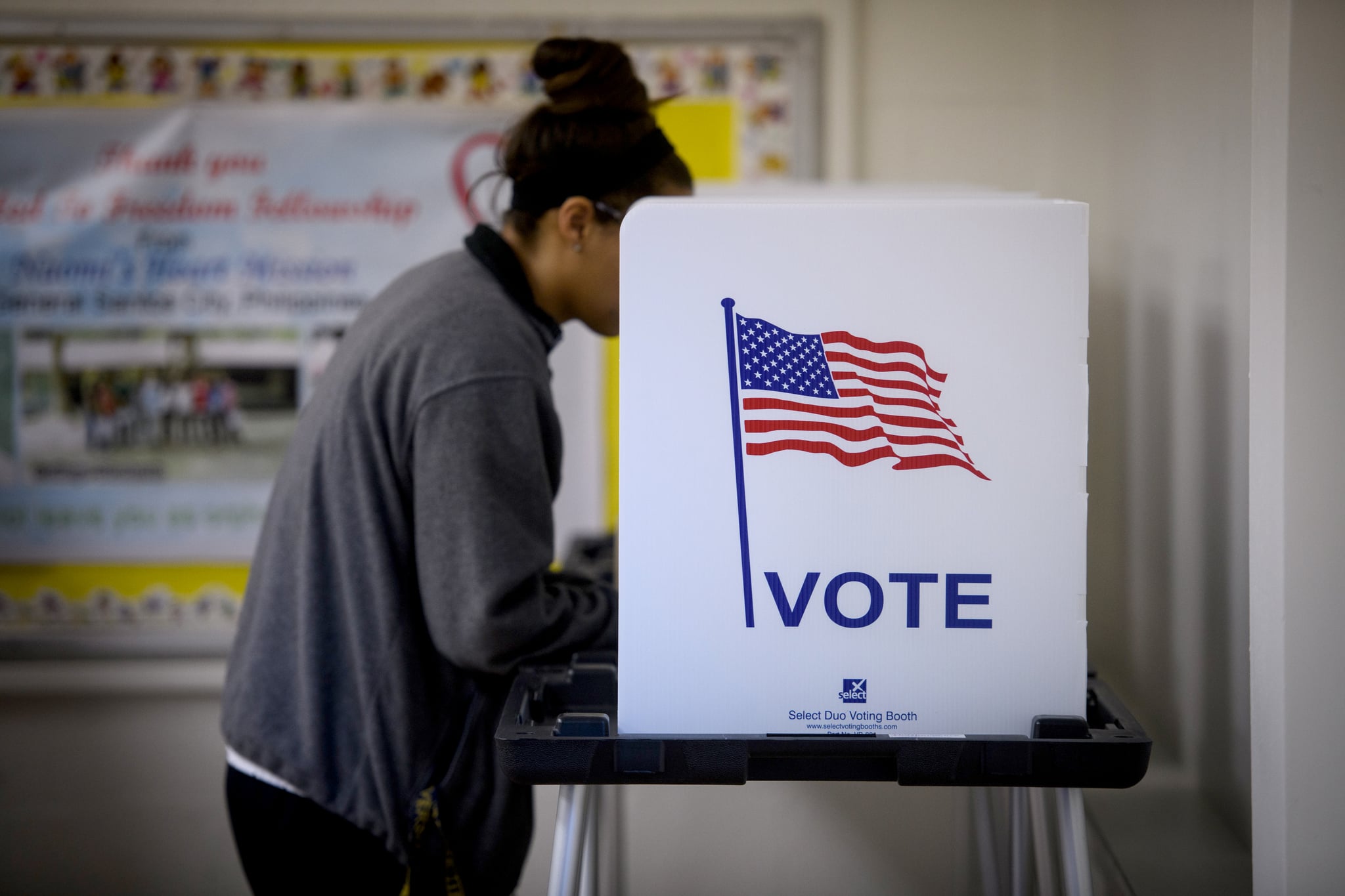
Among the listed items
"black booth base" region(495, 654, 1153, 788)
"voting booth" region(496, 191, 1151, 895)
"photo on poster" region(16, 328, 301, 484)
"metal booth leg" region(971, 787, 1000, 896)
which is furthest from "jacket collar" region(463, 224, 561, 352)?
"photo on poster" region(16, 328, 301, 484)

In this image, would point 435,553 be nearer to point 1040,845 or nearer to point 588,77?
point 588,77

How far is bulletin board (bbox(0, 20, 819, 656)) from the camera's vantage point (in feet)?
5.63

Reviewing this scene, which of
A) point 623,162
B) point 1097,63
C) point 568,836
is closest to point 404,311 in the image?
point 623,162

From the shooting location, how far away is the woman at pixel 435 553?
83 centimetres

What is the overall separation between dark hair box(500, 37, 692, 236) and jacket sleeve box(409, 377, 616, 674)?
21cm

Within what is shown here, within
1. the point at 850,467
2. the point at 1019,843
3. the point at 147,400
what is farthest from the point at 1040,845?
the point at 147,400

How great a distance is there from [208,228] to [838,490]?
4.97 ft

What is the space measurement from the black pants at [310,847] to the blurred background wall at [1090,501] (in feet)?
2.44

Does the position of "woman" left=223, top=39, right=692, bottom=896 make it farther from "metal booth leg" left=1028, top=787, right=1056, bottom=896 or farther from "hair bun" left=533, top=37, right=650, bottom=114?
"metal booth leg" left=1028, top=787, right=1056, bottom=896

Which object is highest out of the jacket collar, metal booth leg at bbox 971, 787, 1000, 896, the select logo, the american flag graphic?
the jacket collar

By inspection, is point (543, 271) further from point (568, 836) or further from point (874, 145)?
point (874, 145)

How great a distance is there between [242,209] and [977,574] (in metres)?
1.56

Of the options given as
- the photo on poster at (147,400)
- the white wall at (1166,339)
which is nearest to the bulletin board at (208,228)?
the photo on poster at (147,400)

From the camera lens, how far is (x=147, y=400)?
5.76ft
